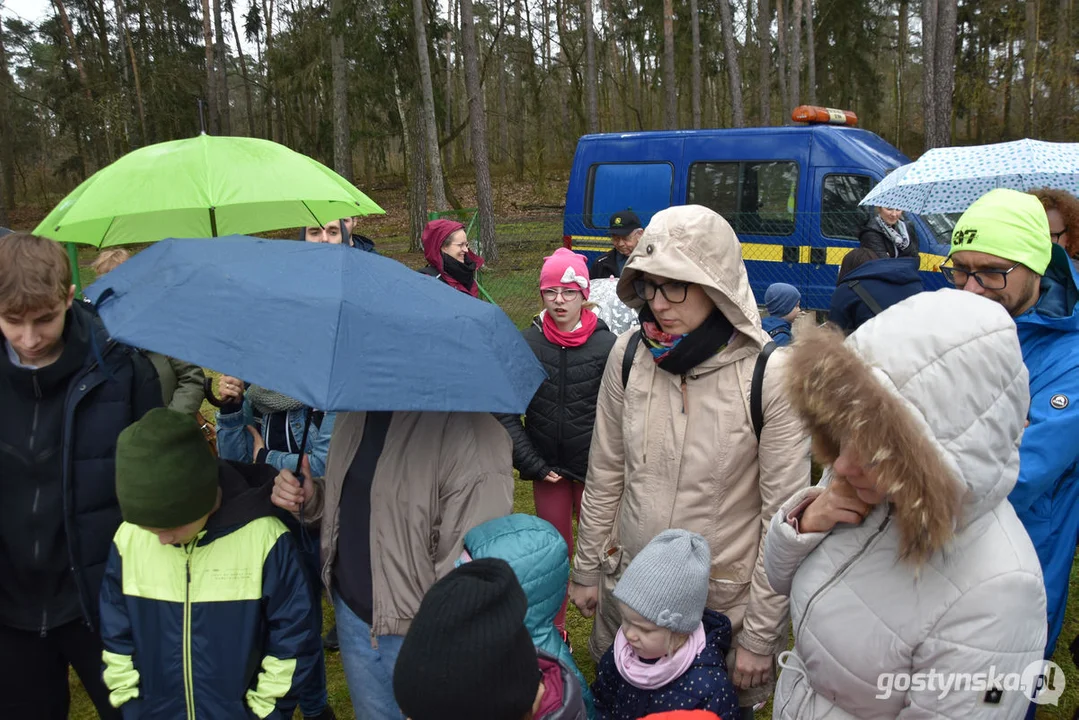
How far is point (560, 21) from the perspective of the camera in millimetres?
31703

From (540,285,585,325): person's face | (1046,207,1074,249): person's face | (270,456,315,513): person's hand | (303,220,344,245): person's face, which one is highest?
(303,220,344,245): person's face

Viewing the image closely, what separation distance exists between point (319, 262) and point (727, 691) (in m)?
1.64

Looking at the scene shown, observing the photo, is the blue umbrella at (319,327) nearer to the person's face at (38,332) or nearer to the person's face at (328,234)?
the person's face at (38,332)

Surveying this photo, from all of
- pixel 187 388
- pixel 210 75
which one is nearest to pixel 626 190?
pixel 187 388

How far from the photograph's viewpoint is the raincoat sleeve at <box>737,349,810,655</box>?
2.10m

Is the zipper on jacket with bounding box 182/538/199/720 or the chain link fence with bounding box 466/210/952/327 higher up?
the chain link fence with bounding box 466/210/952/327

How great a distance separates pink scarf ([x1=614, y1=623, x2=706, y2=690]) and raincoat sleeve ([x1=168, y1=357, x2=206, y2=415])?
250 cm

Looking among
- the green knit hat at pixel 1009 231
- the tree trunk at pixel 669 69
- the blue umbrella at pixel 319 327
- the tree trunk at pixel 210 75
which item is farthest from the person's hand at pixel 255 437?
the tree trunk at pixel 210 75

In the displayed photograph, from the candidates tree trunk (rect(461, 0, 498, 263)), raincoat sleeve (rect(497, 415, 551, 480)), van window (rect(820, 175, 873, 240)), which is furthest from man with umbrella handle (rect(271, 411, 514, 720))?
tree trunk (rect(461, 0, 498, 263))

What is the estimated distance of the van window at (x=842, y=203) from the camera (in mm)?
8172

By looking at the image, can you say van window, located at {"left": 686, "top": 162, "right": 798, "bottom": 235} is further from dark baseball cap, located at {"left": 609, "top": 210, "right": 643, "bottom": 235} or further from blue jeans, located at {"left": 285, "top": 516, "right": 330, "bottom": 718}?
blue jeans, located at {"left": 285, "top": 516, "right": 330, "bottom": 718}

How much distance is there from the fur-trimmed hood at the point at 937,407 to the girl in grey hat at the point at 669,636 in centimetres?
78

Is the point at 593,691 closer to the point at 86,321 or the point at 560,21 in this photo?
the point at 86,321

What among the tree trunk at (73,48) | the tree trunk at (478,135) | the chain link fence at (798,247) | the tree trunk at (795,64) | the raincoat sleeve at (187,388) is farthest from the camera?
the tree trunk at (73,48)
